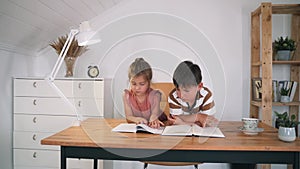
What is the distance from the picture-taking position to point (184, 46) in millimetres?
2879

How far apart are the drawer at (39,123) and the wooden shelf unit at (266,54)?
1.65 m

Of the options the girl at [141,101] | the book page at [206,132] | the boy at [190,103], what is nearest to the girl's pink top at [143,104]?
the girl at [141,101]

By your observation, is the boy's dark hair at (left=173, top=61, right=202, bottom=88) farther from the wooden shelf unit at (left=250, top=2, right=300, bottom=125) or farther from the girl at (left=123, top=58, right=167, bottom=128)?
the wooden shelf unit at (left=250, top=2, right=300, bottom=125)

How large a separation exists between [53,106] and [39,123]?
0.19 meters

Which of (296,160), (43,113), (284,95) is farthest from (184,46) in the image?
(296,160)

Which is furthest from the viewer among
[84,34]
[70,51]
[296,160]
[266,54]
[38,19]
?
[70,51]

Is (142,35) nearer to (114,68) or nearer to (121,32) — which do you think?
(121,32)

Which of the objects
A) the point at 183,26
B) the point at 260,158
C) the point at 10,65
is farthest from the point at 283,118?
the point at 10,65

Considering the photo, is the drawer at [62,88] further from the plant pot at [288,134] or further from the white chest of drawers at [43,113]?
the plant pot at [288,134]

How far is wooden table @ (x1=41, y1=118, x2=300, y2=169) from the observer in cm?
125

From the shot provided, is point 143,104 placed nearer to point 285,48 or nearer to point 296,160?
point 296,160

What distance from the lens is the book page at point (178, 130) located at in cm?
142

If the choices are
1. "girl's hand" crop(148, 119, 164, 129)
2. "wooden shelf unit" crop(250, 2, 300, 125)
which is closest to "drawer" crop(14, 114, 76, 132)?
"girl's hand" crop(148, 119, 164, 129)

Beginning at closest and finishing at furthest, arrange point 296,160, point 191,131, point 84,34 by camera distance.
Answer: point 296,160 → point 191,131 → point 84,34
